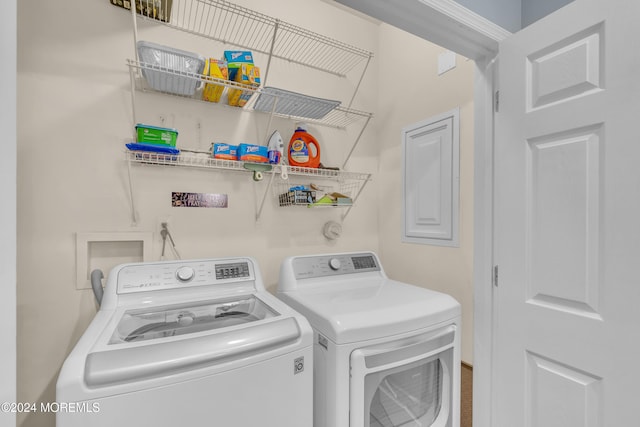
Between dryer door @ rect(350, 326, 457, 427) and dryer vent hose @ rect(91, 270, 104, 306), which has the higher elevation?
dryer vent hose @ rect(91, 270, 104, 306)

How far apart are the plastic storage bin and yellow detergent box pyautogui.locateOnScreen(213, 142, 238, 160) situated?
1.14ft

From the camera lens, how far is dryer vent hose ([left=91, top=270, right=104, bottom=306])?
1.38 m

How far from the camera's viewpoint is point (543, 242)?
1097 millimetres

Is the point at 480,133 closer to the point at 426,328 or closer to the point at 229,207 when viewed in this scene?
the point at 426,328

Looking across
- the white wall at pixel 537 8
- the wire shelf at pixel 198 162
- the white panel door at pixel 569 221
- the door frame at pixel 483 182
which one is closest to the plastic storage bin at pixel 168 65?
the wire shelf at pixel 198 162

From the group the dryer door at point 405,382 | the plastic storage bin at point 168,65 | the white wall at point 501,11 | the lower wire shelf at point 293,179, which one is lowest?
the dryer door at point 405,382

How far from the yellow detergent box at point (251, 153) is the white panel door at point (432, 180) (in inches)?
42.0

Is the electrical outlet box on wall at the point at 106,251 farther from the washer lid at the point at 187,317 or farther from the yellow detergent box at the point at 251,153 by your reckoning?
the yellow detergent box at the point at 251,153

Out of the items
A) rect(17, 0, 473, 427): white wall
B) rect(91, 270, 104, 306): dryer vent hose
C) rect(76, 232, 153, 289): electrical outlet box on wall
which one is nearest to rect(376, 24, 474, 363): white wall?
rect(17, 0, 473, 427): white wall

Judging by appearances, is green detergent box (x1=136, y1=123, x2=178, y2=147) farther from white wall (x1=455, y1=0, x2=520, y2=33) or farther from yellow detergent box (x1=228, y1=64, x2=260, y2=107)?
white wall (x1=455, y1=0, x2=520, y2=33)

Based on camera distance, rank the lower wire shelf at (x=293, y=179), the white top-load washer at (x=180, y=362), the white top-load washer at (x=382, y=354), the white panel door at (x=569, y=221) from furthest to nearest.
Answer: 1. the lower wire shelf at (x=293, y=179)
2. the white top-load washer at (x=382, y=354)
3. the white panel door at (x=569, y=221)
4. the white top-load washer at (x=180, y=362)

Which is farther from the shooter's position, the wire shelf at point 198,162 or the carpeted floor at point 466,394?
the carpeted floor at point 466,394

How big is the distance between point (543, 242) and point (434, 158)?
0.99 m

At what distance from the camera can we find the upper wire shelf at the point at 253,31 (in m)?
1.53
